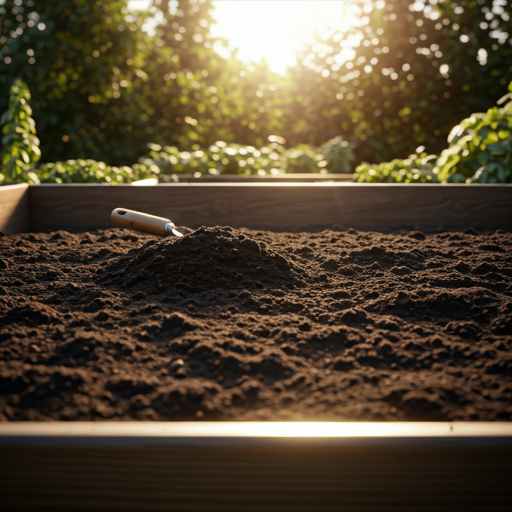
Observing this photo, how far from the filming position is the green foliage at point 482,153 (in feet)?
11.0

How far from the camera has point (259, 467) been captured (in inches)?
32.3

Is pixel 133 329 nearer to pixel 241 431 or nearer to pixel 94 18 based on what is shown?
pixel 241 431

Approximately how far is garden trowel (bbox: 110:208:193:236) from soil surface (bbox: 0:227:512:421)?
15 cm

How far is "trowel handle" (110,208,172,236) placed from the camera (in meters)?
2.21

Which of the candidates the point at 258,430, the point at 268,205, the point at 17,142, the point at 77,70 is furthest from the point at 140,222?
the point at 77,70

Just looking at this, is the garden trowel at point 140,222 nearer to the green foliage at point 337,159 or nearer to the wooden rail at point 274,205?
the wooden rail at point 274,205

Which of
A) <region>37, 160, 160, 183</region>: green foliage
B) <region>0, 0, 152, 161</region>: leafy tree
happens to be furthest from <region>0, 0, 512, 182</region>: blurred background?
<region>37, 160, 160, 183</region>: green foliage

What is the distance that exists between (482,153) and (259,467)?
11.0 feet

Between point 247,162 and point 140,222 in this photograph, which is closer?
point 140,222

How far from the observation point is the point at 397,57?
8820 millimetres

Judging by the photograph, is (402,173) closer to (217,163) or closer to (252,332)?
(217,163)

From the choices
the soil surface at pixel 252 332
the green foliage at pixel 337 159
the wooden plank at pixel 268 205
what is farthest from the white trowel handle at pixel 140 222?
the green foliage at pixel 337 159

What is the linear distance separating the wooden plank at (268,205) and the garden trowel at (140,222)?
66 cm

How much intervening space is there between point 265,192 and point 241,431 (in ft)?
7.48
